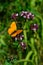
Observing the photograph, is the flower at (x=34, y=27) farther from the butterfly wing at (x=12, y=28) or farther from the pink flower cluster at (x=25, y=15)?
the butterfly wing at (x=12, y=28)

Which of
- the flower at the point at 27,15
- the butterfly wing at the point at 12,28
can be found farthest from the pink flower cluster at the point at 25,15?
the butterfly wing at the point at 12,28

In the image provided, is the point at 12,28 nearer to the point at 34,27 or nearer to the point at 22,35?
the point at 22,35

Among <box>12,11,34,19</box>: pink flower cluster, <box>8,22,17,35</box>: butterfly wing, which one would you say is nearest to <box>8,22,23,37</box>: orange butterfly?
<box>8,22,17,35</box>: butterfly wing

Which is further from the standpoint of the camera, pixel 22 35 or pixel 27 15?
pixel 27 15

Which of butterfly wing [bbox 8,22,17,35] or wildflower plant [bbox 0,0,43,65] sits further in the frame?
butterfly wing [bbox 8,22,17,35]

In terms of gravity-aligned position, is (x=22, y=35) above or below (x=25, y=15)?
below

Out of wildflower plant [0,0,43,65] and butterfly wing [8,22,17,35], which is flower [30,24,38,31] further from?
butterfly wing [8,22,17,35]

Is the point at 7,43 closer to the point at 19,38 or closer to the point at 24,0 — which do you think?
the point at 19,38

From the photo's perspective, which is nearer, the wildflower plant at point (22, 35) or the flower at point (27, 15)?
the wildflower plant at point (22, 35)

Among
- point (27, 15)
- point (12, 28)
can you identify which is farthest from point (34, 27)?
point (12, 28)

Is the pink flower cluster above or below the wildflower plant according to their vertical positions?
above

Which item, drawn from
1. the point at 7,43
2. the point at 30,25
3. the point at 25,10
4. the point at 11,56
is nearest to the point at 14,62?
the point at 11,56

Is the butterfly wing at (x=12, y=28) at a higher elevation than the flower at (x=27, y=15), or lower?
lower
